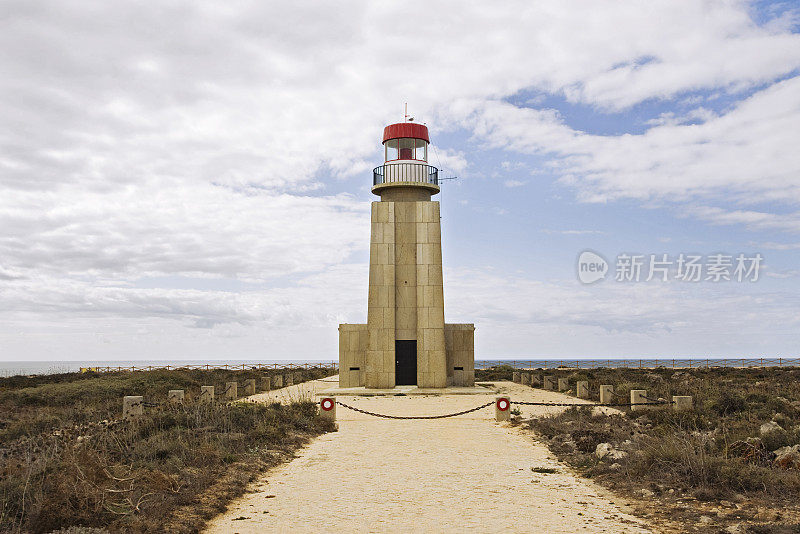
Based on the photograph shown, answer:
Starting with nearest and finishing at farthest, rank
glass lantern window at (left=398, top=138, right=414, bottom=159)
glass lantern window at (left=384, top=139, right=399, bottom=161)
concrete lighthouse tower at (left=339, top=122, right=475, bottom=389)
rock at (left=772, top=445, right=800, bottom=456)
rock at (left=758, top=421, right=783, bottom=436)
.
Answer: rock at (left=772, top=445, right=800, bottom=456) → rock at (left=758, top=421, right=783, bottom=436) → concrete lighthouse tower at (left=339, top=122, right=475, bottom=389) → glass lantern window at (left=398, top=138, right=414, bottom=159) → glass lantern window at (left=384, top=139, right=399, bottom=161)

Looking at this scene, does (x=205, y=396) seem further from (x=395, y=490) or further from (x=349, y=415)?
(x=395, y=490)

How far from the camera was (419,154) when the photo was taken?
3231 cm

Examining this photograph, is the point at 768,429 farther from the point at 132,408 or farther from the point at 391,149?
the point at 391,149

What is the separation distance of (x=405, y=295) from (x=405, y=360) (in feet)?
10.6

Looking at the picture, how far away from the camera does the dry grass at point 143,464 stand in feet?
24.3

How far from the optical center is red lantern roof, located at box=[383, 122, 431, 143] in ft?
104

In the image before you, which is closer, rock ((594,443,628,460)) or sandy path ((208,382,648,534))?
sandy path ((208,382,648,534))

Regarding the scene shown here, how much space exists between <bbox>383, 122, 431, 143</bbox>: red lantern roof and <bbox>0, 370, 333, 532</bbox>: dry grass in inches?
667

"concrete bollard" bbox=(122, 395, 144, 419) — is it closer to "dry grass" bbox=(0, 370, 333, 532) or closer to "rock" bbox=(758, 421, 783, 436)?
"dry grass" bbox=(0, 370, 333, 532)

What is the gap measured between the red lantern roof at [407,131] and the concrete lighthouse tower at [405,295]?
0.17ft

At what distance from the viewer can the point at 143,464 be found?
33.9 ft

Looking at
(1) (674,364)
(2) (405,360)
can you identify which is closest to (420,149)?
(2) (405,360)

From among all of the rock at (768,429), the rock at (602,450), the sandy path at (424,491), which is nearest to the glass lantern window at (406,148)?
the sandy path at (424,491)

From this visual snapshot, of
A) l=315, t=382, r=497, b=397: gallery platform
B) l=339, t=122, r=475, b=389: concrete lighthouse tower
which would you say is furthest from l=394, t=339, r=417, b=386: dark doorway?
l=315, t=382, r=497, b=397: gallery platform
